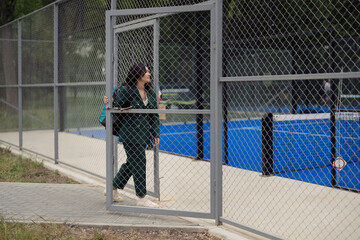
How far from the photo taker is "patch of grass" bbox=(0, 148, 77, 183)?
7.79 m

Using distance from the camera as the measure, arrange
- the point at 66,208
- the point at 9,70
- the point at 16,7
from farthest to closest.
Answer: the point at 16,7, the point at 9,70, the point at 66,208

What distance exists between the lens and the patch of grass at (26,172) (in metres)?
7.79

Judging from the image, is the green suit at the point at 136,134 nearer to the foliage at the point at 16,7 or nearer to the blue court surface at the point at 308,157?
the blue court surface at the point at 308,157

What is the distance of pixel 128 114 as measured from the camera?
5617mm

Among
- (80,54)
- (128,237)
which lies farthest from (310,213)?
(80,54)

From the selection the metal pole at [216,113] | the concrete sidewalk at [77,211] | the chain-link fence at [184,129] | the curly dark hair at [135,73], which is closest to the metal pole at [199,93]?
the chain-link fence at [184,129]

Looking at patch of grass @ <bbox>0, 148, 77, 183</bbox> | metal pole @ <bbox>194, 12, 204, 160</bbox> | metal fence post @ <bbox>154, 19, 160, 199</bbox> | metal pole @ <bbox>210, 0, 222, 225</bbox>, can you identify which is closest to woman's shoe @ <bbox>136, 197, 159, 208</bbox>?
metal fence post @ <bbox>154, 19, 160, 199</bbox>

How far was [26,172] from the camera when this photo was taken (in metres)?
8.40

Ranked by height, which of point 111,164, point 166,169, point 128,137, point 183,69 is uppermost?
point 183,69

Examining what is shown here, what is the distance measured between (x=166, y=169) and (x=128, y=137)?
3291mm

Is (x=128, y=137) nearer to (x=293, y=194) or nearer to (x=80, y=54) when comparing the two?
(x=293, y=194)

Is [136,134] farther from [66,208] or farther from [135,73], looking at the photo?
[66,208]

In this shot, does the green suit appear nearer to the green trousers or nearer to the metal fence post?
the green trousers

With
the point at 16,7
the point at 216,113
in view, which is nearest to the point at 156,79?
the point at 216,113
